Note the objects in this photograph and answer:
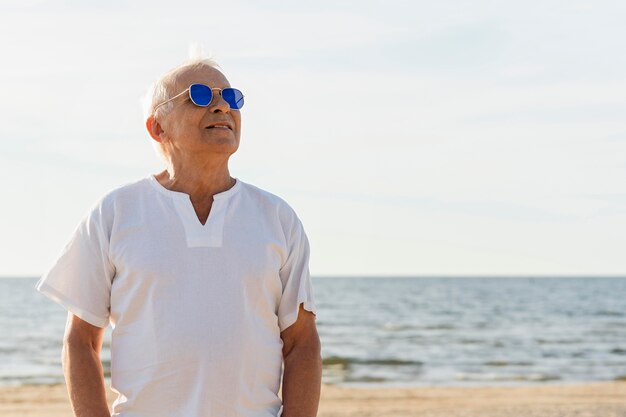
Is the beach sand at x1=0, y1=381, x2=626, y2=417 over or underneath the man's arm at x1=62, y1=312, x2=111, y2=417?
underneath

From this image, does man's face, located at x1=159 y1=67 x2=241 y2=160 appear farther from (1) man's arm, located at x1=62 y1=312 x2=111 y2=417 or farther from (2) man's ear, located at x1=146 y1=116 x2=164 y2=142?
(1) man's arm, located at x1=62 y1=312 x2=111 y2=417

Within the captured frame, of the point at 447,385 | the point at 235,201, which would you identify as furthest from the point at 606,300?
the point at 235,201

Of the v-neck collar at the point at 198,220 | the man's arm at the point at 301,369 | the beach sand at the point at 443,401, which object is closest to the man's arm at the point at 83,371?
the v-neck collar at the point at 198,220

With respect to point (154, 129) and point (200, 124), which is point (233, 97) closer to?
point (200, 124)

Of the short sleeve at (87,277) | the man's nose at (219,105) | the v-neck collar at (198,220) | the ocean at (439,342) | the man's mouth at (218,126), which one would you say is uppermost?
the man's nose at (219,105)

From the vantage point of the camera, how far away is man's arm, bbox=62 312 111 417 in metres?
2.74

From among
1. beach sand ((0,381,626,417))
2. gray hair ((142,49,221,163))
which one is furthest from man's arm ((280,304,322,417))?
beach sand ((0,381,626,417))

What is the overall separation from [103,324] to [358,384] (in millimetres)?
14134

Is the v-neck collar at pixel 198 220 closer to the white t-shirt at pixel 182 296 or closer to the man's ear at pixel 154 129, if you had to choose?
the white t-shirt at pixel 182 296

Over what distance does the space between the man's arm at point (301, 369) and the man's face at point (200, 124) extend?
19.2 inches

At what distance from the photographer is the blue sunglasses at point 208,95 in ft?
9.18

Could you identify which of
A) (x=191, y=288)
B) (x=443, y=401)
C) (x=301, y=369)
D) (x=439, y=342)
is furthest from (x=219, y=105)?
(x=439, y=342)

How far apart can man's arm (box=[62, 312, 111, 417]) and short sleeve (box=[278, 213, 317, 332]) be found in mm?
498

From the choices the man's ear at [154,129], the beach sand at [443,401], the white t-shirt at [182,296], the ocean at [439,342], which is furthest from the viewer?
the ocean at [439,342]
